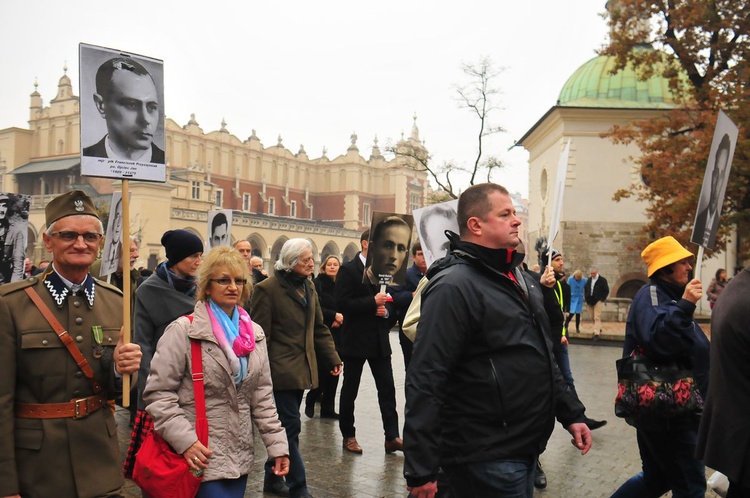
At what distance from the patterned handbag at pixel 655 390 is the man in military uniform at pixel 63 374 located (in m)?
3.00

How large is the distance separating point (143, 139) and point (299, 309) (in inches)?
96.6

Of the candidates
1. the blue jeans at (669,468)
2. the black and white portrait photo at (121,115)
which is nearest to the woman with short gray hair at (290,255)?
the black and white portrait photo at (121,115)

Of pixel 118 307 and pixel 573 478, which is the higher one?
pixel 118 307

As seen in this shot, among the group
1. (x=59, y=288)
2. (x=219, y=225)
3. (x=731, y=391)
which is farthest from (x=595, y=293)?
(x=59, y=288)

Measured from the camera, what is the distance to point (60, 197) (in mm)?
3615

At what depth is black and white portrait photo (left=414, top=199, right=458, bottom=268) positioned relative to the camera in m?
7.98

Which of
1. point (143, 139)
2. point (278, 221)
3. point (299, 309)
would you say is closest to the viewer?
point (143, 139)

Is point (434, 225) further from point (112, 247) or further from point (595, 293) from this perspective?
point (595, 293)

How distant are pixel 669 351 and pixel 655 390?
26cm

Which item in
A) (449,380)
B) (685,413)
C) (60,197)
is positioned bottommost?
(685,413)

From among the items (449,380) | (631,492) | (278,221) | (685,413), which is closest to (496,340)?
(449,380)

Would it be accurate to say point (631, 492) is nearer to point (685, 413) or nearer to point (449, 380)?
point (685, 413)

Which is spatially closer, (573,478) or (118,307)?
(118,307)

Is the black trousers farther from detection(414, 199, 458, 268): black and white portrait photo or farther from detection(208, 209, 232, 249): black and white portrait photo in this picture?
detection(208, 209, 232, 249): black and white portrait photo
